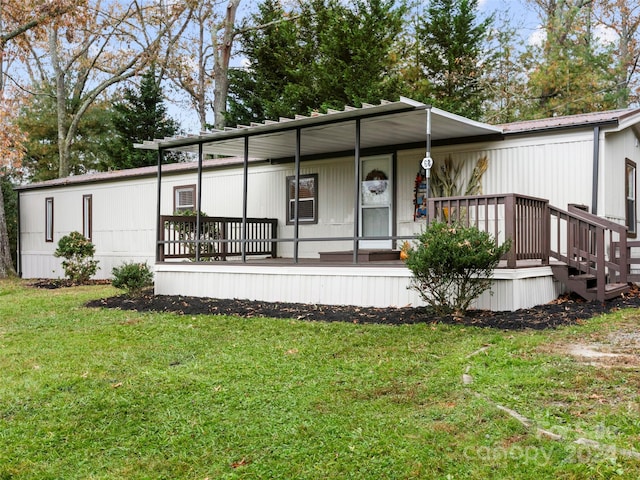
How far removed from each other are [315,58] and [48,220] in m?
10.5

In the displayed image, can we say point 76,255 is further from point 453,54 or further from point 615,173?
point 453,54

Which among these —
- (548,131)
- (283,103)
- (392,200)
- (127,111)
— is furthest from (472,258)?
(127,111)

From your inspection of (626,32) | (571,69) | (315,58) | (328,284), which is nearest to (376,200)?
(328,284)

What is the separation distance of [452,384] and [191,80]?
2504cm

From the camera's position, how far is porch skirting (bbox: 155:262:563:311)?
7996 mm

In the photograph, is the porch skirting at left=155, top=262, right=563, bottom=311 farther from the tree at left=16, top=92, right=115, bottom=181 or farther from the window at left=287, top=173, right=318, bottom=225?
the tree at left=16, top=92, right=115, bottom=181

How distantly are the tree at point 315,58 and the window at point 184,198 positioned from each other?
4861 mm

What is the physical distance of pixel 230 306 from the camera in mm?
9586

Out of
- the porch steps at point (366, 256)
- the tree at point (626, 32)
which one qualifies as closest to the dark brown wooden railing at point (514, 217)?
the porch steps at point (366, 256)

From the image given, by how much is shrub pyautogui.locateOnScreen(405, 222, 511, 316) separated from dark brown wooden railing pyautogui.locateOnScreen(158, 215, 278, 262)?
14.2ft

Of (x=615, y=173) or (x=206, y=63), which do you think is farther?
(x=206, y=63)

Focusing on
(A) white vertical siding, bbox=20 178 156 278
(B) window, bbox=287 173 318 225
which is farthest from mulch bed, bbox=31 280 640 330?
(A) white vertical siding, bbox=20 178 156 278

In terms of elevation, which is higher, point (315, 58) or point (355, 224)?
point (315, 58)

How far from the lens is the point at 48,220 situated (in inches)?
750
